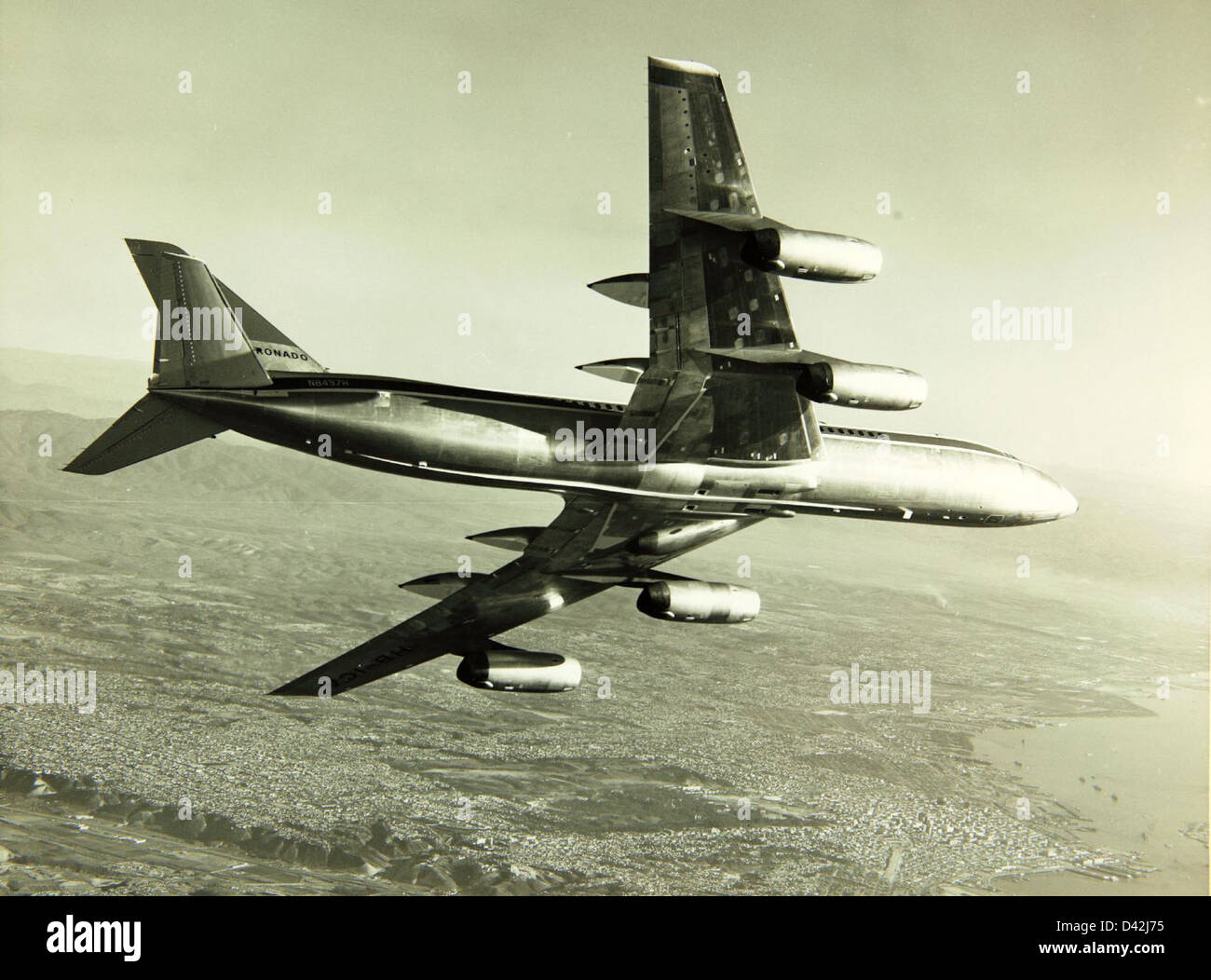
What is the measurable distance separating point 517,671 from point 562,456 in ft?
20.3

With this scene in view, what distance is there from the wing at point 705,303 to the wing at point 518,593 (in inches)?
136

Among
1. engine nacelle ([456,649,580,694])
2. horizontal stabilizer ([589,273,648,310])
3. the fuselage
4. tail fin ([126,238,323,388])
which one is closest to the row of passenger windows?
the fuselage

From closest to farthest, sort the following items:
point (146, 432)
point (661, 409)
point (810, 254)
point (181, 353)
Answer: point (810, 254), point (146, 432), point (181, 353), point (661, 409)

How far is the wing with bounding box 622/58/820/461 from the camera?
596 inches

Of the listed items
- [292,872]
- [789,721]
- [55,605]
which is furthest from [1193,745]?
[55,605]

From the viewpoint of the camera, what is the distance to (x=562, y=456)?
58.6ft

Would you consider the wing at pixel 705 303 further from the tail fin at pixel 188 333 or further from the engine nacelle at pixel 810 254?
the tail fin at pixel 188 333

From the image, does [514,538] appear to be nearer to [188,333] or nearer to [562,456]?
[562,456]

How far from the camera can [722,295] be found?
16266 millimetres

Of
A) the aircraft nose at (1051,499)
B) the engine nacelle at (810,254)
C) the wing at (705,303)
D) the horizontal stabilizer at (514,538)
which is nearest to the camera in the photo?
the engine nacelle at (810,254)

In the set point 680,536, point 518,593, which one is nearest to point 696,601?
point 680,536

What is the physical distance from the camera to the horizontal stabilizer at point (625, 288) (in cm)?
1848

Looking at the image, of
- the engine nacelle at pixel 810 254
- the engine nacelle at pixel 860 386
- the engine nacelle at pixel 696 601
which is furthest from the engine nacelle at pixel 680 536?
the engine nacelle at pixel 810 254

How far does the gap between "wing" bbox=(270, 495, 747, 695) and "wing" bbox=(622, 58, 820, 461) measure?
11.4 feet
